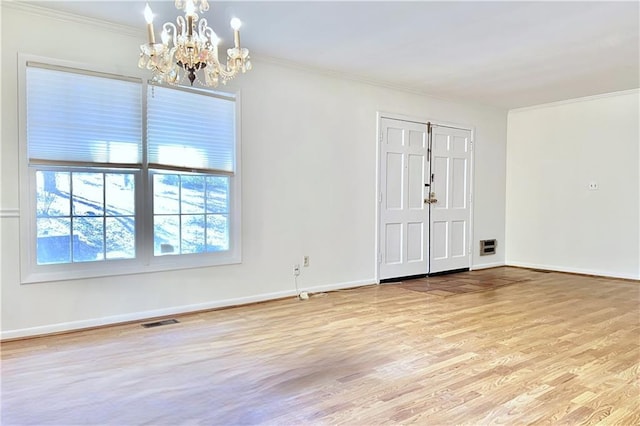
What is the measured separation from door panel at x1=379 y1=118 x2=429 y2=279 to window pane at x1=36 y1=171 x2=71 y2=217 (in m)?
3.40

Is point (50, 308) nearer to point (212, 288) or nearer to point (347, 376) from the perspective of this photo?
point (212, 288)

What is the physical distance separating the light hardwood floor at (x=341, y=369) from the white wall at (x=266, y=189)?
0.27 m

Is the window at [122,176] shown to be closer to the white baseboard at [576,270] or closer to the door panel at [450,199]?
the door panel at [450,199]

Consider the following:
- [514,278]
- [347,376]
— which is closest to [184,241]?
[347,376]

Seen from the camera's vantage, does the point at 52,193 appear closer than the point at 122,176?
Yes

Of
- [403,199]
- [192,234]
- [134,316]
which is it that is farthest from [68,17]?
[403,199]

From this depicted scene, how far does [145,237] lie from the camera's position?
3.88 metres

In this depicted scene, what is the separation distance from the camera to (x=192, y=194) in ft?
13.7

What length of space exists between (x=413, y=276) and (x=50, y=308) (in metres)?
4.14

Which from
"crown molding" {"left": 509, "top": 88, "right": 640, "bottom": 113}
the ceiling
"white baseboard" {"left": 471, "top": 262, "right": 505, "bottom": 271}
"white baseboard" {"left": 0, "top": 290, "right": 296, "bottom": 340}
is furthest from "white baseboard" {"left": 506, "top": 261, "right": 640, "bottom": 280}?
"white baseboard" {"left": 0, "top": 290, "right": 296, "bottom": 340}

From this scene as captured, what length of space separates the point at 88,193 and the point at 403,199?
3.65 m

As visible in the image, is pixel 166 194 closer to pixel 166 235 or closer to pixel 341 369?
pixel 166 235

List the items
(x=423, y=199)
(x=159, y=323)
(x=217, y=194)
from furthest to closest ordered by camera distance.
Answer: (x=423, y=199) < (x=217, y=194) < (x=159, y=323)

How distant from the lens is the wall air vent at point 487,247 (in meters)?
6.84
